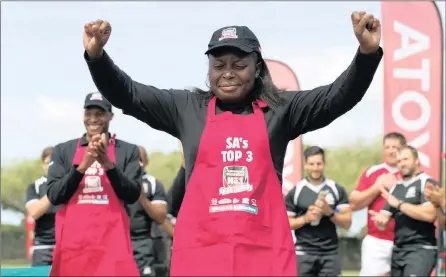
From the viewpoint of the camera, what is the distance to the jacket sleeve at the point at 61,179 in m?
6.81

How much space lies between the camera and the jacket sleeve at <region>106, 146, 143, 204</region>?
6.87 meters

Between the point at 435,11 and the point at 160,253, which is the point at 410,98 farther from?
the point at 160,253

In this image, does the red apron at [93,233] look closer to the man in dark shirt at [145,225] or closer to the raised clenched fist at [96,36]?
the man in dark shirt at [145,225]

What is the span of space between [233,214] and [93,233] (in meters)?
3.38

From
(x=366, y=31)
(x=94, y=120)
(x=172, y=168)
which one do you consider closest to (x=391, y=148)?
(x=94, y=120)

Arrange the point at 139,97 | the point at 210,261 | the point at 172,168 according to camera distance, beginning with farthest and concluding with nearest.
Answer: the point at 172,168 < the point at 139,97 < the point at 210,261

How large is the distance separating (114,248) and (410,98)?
922 cm

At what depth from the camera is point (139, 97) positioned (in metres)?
4.00

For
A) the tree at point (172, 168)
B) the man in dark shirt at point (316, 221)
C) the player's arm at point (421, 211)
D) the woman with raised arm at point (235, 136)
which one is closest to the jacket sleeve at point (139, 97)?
the woman with raised arm at point (235, 136)

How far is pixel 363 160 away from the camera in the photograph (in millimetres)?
42125

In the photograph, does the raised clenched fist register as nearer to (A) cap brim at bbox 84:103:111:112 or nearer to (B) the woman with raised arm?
(B) the woman with raised arm

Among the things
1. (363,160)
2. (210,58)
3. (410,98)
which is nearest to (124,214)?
(210,58)

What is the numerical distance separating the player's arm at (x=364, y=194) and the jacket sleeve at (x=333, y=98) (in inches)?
262

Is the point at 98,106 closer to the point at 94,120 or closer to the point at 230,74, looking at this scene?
the point at 94,120
